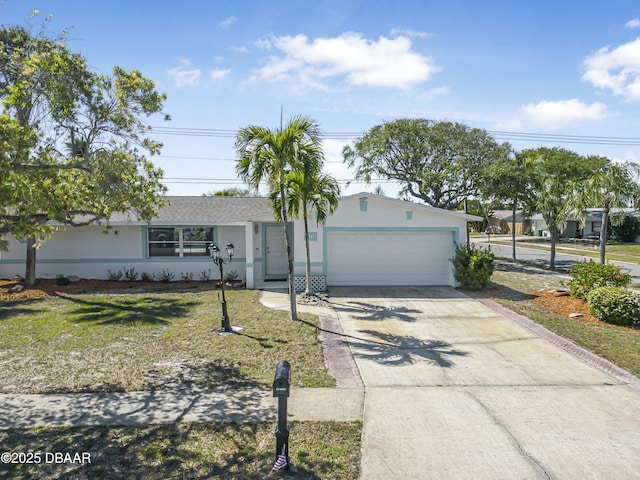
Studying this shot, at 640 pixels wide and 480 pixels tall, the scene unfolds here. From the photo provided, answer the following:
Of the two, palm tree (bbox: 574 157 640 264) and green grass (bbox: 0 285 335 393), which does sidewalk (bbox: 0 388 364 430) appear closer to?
green grass (bbox: 0 285 335 393)

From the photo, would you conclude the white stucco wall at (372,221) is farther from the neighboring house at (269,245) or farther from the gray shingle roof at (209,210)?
the gray shingle roof at (209,210)

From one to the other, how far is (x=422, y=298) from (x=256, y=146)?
727cm

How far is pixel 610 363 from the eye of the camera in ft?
25.3

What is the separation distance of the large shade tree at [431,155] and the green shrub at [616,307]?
16.1 meters

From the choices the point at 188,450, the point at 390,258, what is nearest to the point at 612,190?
the point at 390,258

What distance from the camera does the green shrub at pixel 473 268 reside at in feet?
48.5

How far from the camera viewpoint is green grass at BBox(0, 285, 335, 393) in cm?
688

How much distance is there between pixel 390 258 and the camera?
15.9m

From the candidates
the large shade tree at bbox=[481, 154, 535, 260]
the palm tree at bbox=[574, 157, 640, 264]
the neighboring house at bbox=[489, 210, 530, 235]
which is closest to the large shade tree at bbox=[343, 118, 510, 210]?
the large shade tree at bbox=[481, 154, 535, 260]

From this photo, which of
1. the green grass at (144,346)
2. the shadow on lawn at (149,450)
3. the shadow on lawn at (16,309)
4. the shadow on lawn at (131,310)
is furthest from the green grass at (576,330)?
the shadow on lawn at (16,309)

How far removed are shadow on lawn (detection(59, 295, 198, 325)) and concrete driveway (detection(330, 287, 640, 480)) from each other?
4.89 m

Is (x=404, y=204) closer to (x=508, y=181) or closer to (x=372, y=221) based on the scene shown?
→ (x=372, y=221)

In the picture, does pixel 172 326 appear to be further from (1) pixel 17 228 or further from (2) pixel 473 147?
(2) pixel 473 147

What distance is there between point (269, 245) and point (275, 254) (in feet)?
1.44
